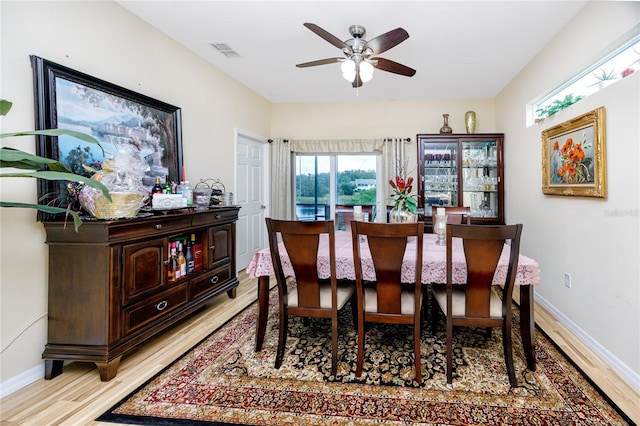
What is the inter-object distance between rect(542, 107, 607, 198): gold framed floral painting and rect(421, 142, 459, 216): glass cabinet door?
1551 millimetres

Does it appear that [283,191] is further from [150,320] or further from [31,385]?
[31,385]

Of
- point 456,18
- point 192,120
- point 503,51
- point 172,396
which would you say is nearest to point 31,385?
point 172,396

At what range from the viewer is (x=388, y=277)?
5.97 feet

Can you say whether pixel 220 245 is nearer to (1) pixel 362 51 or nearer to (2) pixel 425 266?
(2) pixel 425 266

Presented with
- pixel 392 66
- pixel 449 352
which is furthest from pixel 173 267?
pixel 392 66

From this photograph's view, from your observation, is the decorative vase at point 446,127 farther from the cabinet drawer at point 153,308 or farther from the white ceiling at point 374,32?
the cabinet drawer at point 153,308

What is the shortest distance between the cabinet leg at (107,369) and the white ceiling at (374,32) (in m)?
2.59

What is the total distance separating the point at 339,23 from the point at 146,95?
69.9 inches

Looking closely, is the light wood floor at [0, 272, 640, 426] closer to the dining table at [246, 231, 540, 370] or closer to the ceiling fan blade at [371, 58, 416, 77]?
the dining table at [246, 231, 540, 370]

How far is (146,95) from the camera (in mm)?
2658

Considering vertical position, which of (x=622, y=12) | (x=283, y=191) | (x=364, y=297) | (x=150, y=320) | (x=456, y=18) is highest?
(x=456, y=18)

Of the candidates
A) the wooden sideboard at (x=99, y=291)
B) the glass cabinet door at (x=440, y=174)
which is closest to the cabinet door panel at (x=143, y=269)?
the wooden sideboard at (x=99, y=291)

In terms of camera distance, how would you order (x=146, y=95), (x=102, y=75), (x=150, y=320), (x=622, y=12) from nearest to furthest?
(x=622, y=12) → (x=150, y=320) → (x=102, y=75) → (x=146, y=95)

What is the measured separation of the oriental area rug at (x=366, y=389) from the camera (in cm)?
155
